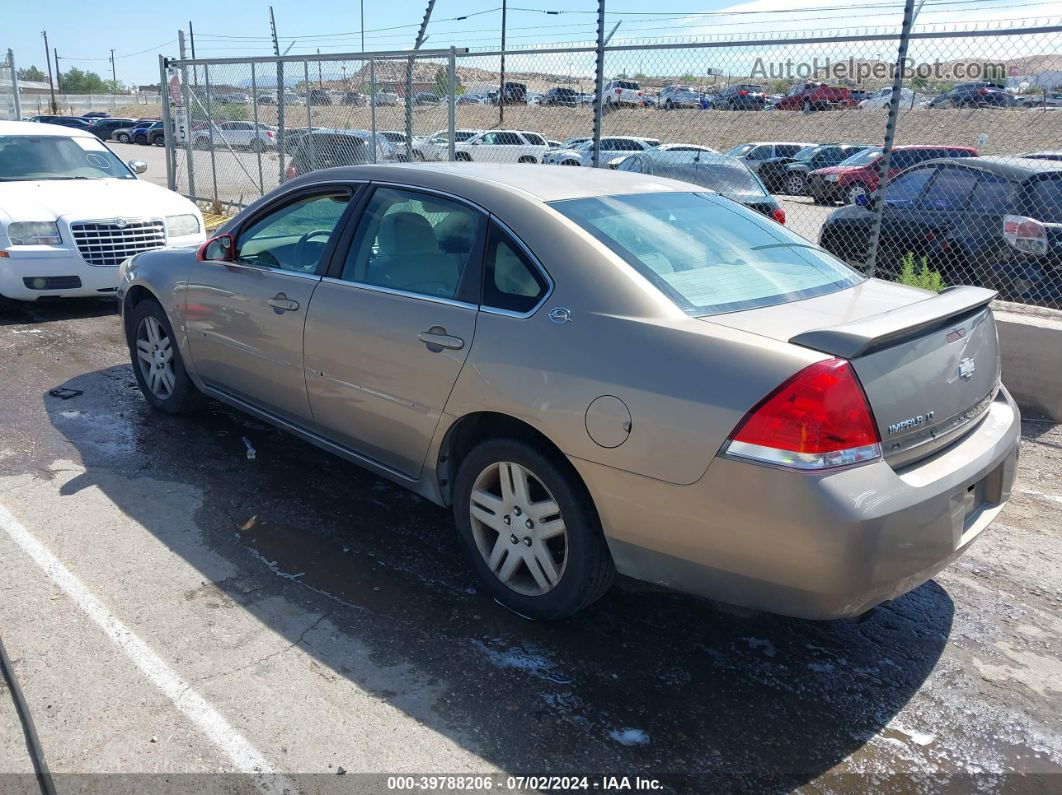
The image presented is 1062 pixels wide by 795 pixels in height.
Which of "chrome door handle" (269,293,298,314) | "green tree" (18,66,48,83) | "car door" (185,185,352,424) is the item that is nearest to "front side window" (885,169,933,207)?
"car door" (185,185,352,424)

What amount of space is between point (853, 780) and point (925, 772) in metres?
0.24

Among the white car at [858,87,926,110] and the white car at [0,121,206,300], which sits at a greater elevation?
the white car at [858,87,926,110]

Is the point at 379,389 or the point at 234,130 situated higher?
the point at 234,130

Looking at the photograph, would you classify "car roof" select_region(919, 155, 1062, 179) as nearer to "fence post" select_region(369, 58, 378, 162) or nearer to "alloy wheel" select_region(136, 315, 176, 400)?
"fence post" select_region(369, 58, 378, 162)

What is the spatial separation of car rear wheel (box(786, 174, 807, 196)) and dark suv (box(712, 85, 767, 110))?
482 centimetres

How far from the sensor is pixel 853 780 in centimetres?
270

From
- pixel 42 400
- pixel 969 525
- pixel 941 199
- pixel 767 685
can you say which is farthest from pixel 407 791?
pixel 941 199

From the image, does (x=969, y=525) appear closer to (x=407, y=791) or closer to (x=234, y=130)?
(x=407, y=791)

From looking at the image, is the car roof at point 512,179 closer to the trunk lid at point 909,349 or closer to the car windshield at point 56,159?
the trunk lid at point 909,349

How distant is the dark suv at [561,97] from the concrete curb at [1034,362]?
5602mm

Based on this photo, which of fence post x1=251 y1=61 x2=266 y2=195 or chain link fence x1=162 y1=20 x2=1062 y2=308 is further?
fence post x1=251 y1=61 x2=266 y2=195

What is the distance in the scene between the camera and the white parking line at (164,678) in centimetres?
270

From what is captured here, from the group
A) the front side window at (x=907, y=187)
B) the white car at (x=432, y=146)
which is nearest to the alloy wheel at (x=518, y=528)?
the front side window at (x=907, y=187)

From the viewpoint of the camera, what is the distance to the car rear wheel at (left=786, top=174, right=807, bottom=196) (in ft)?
52.4
